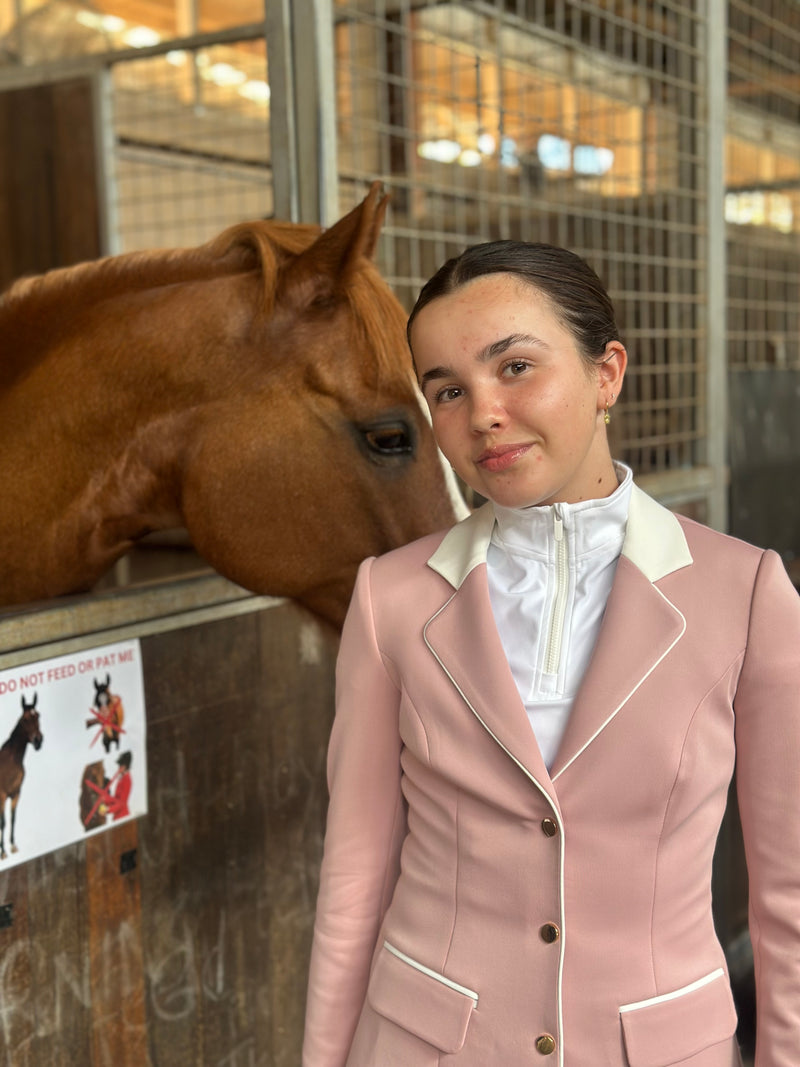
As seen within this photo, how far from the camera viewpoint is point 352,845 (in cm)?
96

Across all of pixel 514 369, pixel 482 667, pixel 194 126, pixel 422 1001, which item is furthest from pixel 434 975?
pixel 194 126

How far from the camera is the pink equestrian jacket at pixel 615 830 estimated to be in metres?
0.83

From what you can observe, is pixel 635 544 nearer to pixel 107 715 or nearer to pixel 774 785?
pixel 774 785

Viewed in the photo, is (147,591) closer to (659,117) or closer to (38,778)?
(38,778)

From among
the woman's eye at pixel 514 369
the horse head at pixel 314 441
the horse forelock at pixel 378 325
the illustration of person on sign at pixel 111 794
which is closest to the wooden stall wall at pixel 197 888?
the illustration of person on sign at pixel 111 794

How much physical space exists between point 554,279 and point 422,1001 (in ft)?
2.01

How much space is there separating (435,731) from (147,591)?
684mm

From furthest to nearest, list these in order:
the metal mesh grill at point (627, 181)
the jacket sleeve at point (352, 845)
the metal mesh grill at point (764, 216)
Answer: the metal mesh grill at point (764, 216) < the metal mesh grill at point (627, 181) < the jacket sleeve at point (352, 845)

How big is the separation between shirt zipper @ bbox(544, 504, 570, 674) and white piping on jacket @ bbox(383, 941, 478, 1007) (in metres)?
0.27

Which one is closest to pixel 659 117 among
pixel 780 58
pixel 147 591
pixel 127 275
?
pixel 780 58

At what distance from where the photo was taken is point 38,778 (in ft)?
4.20

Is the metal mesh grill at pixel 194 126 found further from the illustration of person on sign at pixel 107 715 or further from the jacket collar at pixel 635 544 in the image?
the jacket collar at pixel 635 544

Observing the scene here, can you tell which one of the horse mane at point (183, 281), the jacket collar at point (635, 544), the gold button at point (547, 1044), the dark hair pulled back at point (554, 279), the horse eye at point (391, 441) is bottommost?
the gold button at point (547, 1044)

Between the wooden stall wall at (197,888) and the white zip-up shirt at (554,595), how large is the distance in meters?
0.58
